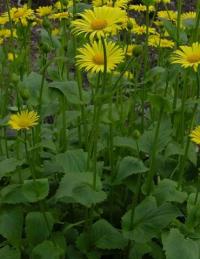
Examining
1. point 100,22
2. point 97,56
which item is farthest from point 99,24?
point 97,56

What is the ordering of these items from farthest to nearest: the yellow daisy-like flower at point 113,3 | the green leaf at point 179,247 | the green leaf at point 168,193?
1. the yellow daisy-like flower at point 113,3
2. the green leaf at point 168,193
3. the green leaf at point 179,247

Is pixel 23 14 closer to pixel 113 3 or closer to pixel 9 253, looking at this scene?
pixel 113 3

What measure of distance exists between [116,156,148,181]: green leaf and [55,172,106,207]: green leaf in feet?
0.40

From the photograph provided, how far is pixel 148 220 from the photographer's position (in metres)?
1.56

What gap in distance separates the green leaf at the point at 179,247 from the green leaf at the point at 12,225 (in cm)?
45

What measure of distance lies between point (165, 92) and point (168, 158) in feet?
0.70

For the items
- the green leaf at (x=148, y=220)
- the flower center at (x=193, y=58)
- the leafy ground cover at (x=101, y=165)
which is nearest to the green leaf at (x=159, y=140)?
the leafy ground cover at (x=101, y=165)

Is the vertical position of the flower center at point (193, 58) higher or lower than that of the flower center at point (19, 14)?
lower

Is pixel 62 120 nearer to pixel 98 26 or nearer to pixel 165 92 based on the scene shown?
pixel 165 92

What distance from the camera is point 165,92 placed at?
1836 mm

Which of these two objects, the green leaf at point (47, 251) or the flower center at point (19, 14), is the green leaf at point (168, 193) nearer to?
the green leaf at point (47, 251)

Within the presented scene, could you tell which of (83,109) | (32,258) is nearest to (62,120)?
(83,109)

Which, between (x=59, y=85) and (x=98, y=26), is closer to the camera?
(x=98, y=26)

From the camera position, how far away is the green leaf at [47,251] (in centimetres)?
150
